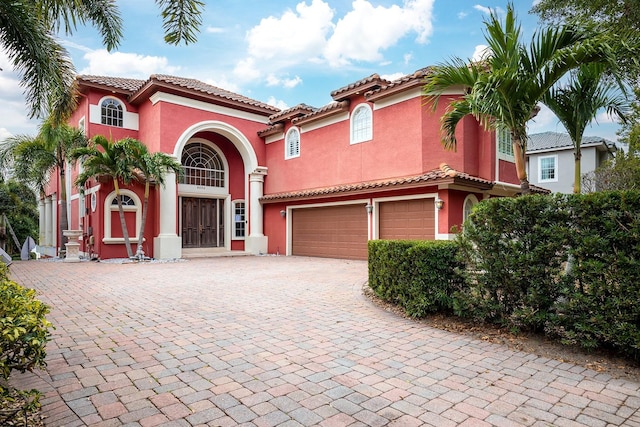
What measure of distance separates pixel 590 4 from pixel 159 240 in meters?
14.9

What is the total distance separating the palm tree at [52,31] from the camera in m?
5.40

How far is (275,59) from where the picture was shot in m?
15.4

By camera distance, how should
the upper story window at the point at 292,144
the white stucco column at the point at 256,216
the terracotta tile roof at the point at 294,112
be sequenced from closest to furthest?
the terracotta tile roof at the point at 294,112, the upper story window at the point at 292,144, the white stucco column at the point at 256,216

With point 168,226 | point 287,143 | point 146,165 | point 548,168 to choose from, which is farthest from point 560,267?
point 548,168

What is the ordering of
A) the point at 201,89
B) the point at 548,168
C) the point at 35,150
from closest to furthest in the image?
the point at 35,150 < the point at 201,89 < the point at 548,168

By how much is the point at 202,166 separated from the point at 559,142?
21.4m

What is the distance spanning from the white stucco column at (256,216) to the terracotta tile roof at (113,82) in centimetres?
644

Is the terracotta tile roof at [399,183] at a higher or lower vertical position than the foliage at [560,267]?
higher

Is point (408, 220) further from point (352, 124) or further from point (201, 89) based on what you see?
point (201, 89)

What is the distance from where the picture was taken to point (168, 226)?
14961mm

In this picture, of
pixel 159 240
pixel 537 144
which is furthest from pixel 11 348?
pixel 537 144

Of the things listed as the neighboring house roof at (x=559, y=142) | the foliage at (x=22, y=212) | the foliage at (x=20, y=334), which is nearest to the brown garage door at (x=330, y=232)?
the foliage at (x=20, y=334)

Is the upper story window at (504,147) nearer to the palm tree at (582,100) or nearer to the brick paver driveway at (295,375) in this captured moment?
the palm tree at (582,100)

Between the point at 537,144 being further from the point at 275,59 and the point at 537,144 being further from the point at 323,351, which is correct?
the point at 323,351
